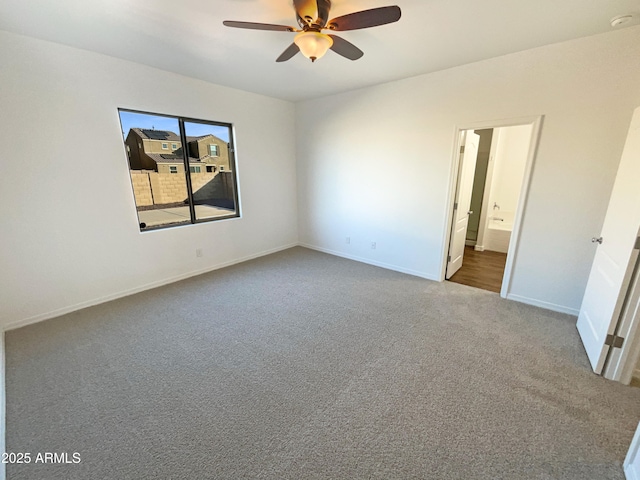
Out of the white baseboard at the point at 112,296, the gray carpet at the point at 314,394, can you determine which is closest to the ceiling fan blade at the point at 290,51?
the gray carpet at the point at 314,394

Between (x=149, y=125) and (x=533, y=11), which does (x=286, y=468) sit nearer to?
(x=533, y=11)

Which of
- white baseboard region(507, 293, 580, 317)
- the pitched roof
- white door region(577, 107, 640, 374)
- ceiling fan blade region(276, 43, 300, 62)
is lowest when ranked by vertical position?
white baseboard region(507, 293, 580, 317)

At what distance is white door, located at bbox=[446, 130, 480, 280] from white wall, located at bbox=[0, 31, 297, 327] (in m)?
3.35

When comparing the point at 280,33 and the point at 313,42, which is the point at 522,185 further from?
the point at 280,33

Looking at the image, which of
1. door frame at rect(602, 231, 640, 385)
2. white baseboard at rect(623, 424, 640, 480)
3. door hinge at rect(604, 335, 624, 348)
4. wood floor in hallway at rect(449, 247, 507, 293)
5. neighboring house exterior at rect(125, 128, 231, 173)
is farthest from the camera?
wood floor in hallway at rect(449, 247, 507, 293)

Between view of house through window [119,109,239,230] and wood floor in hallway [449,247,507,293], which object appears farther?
wood floor in hallway [449,247,507,293]

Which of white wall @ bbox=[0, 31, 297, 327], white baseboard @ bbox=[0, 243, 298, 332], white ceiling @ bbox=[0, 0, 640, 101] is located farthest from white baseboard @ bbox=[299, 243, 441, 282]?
white ceiling @ bbox=[0, 0, 640, 101]

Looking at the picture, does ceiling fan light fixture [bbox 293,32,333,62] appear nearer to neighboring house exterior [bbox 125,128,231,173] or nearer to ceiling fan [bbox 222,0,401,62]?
ceiling fan [bbox 222,0,401,62]

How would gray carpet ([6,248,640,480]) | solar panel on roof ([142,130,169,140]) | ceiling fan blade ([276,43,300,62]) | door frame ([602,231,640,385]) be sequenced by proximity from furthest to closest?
solar panel on roof ([142,130,169,140])
ceiling fan blade ([276,43,300,62])
door frame ([602,231,640,385])
gray carpet ([6,248,640,480])

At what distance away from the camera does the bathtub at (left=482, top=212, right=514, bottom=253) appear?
490 cm

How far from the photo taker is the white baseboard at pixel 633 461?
4.03ft

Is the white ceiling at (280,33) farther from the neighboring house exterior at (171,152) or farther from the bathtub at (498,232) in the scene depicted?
the bathtub at (498,232)

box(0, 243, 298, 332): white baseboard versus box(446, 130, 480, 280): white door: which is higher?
box(446, 130, 480, 280): white door

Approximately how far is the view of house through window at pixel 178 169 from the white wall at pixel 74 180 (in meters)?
0.15
